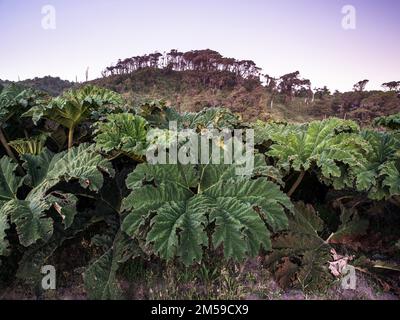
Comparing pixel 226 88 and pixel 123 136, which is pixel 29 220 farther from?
pixel 226 88

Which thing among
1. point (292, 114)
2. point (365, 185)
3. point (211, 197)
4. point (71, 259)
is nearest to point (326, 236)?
point (365, 185)

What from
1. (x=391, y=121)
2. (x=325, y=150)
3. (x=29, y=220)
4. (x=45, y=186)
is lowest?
(x=29, y=220)

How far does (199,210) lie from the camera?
7.93 ft

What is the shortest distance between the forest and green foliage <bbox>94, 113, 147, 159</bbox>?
0.01 meters

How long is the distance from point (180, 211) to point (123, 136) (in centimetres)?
77

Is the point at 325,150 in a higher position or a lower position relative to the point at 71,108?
lower

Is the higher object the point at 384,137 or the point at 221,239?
the point at 384,137

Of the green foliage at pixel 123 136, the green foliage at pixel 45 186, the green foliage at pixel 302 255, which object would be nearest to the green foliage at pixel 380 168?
the green foliage at pixel 302 255

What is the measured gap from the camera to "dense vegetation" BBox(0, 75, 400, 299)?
2.38 meters

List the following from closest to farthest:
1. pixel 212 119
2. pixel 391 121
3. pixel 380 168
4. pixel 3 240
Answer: pixel 3 240 → pixel 380 168 → pixel 212 119 → pixel 391 121

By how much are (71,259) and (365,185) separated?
2191mm

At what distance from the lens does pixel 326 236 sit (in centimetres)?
325

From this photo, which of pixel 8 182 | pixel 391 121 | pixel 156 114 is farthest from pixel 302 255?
pixel 391 121
